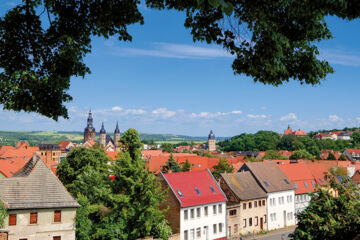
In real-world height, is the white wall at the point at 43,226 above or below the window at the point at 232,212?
above

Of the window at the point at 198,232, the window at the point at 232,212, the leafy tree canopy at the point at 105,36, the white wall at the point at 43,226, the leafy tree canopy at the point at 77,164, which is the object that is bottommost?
the window at the point at 198,232

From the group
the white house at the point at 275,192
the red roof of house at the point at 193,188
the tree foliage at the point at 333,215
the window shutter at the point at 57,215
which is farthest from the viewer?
the white house at the point at 275,192

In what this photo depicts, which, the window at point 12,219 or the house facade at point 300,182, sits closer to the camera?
the window at point 12,219

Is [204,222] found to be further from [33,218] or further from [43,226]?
[33,218]

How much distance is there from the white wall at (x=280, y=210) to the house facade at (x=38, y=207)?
90.2ft

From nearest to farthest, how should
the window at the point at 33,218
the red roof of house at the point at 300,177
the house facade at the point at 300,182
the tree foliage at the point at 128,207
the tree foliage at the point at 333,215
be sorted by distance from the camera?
the tree foliage at the point at 333,215, the window at the point at 33,218, the tree foliage at the point at 128,207, the house facade at the point at 300,182, the red roof of house at the point at 300,177

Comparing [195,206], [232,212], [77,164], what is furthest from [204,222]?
[77,164]

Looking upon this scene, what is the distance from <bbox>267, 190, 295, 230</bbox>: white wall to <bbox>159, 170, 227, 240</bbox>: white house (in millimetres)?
9097

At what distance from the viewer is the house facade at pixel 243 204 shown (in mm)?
41531

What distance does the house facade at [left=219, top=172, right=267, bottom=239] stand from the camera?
1635 inches

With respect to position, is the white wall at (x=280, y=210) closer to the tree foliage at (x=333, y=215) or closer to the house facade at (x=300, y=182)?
the house facade at (x=300, y=182)

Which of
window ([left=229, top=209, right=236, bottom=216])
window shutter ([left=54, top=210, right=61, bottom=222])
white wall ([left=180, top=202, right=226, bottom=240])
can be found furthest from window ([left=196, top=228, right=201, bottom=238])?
window shutter ([left=54, top=210, right=61, bottom=222])

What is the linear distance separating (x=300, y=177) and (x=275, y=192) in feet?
25.6

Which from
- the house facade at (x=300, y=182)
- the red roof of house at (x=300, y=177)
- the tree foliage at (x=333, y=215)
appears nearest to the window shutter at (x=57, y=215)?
the tree foliage at (x=333, y=215)
